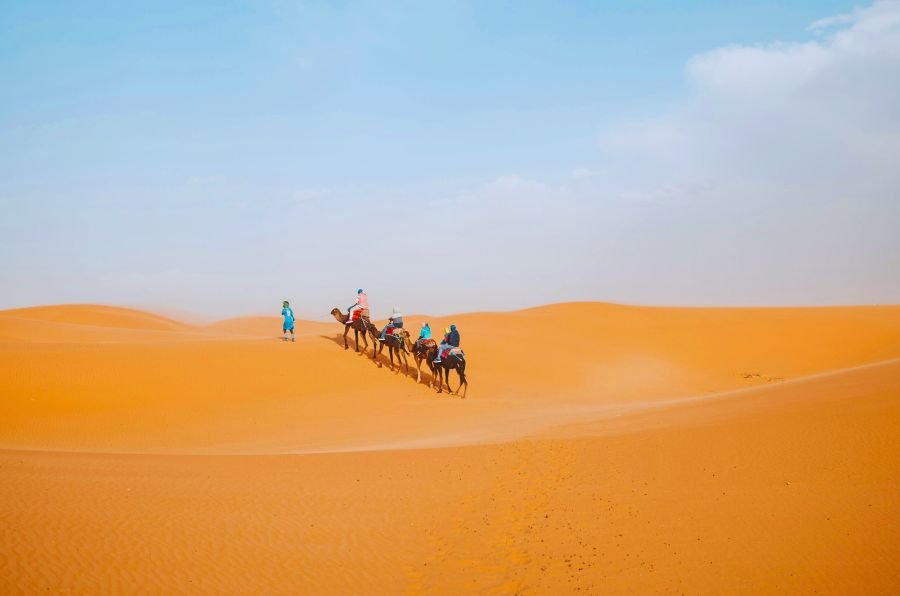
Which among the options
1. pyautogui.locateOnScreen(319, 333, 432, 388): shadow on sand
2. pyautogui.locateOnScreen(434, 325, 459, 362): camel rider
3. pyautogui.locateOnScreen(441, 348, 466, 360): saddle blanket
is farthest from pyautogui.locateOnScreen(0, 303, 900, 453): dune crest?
pyautogui.locateOnScreen(434, 325, 459, 362): camel rider

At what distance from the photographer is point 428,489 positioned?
1003 cm

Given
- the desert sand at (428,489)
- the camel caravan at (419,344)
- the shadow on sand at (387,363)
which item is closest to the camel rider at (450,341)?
the camel caravan at (419,344)

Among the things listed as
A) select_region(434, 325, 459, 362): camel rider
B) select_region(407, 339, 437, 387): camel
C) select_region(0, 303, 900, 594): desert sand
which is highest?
select_region(434, 325, 459, 362): camel rider

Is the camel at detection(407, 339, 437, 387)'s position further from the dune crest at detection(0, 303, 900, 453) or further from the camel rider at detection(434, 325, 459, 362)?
the dune crest at detection(0, 303, 900, 453)

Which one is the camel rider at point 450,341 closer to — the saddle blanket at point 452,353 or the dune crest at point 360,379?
the saddle blanket at point 452,353

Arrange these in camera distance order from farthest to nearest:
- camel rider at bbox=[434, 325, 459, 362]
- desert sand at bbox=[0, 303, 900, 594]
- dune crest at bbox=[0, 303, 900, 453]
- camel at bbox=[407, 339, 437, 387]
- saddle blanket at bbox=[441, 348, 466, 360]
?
camel at bbox=[407, 339, 437, 387]
camel rider at bbox=[434, 325, 459, 362]
saddle blanket at bbox=[441, 348, 466, 360]
dune crest at bbox=[0, 303, 900, 453]
desert sand at bbox=[0, 303, 900, 594]

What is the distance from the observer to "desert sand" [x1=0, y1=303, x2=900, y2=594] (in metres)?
6.49

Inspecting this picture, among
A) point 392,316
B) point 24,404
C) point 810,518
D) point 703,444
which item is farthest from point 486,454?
point 24,404

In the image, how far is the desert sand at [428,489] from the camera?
21.3 feet

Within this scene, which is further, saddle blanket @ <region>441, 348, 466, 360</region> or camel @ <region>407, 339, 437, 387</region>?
camel @ <region>407, 339, 437, 387</region>

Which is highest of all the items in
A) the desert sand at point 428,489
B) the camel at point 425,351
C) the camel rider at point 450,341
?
the camel rider at point 450,341

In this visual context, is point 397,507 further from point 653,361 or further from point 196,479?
point 653,361

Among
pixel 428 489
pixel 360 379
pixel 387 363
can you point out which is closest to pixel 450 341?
pixel 360 379

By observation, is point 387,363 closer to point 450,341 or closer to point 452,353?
point 450,341
